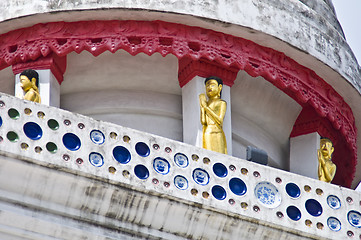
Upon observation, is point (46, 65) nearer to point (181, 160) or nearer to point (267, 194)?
point (181, 160)

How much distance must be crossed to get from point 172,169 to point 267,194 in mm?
1100

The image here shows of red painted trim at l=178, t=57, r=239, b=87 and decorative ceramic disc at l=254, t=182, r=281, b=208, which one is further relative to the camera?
red painted trim at l=178, t=57, r=239, b=87

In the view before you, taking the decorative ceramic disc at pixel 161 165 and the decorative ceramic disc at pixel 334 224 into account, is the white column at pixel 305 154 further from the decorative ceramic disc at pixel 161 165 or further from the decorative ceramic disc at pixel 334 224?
the decorative ceramic disc at pixel 161 165

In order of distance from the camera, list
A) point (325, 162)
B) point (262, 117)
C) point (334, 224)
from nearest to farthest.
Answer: point (334, 224)
point (325, 162)
point (262, 117)

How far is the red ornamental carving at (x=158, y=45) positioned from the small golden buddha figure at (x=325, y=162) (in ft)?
2.45

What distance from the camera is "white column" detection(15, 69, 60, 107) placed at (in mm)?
17438

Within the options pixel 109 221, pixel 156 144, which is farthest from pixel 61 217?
pixel 156 144

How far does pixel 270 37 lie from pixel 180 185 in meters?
3.65

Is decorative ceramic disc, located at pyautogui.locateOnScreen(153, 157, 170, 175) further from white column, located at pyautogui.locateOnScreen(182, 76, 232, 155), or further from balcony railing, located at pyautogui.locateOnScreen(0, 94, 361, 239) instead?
white column, located at pyautogui.locateOnScreen(182, 76, 232, 155)

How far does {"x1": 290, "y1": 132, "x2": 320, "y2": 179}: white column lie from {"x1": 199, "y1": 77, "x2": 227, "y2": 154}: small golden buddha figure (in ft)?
5.81

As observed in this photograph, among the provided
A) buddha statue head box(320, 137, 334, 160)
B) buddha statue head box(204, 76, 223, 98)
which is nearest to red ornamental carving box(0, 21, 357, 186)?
buddha statue head box(204, 76, 223, 98)

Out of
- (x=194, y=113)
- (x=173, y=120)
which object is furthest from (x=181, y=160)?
(x=173, y=120)

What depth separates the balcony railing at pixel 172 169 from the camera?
14.4m

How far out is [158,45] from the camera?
1745 cm
